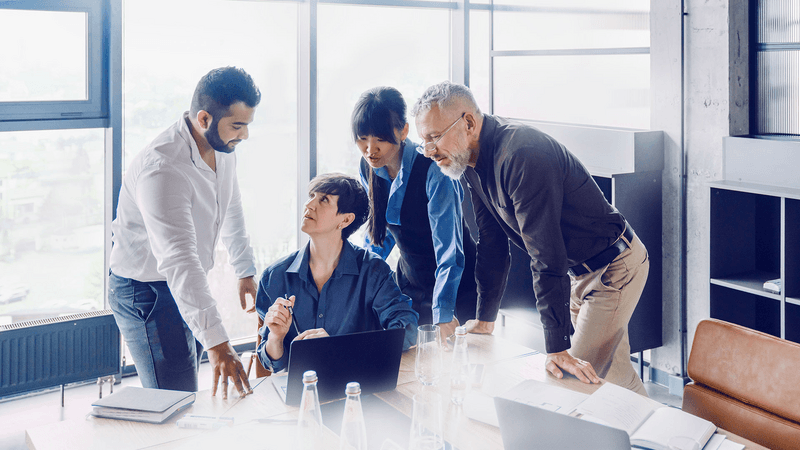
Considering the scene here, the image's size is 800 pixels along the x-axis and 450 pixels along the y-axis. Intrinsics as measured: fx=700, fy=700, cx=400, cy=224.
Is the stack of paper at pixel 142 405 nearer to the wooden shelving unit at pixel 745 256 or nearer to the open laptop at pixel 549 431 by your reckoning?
the open laptop at pixel 549 431

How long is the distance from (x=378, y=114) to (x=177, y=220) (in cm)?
77

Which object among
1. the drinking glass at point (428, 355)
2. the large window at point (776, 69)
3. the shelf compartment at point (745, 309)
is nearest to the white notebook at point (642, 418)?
the drinking glass at point (428, 355)

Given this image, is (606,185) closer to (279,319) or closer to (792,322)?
(792,322)

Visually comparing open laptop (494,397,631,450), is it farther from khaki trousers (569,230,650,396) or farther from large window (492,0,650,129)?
large window (492,0,650,129)

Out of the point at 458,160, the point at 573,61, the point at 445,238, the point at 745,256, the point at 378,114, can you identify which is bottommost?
the point at 745,256

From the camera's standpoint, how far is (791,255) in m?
3.17

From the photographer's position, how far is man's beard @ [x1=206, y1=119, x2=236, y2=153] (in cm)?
235

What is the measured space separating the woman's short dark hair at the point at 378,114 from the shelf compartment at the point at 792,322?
2.14 metres

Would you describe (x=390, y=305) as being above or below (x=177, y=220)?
below

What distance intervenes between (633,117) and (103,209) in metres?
3.16

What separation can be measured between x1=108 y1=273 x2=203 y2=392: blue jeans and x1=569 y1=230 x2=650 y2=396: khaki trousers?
1.40 meters

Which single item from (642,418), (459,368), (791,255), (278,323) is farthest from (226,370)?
(791,255)

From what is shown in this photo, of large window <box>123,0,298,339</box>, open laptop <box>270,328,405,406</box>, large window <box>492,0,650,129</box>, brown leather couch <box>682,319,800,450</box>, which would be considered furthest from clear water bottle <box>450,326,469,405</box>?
large window <box>123,0,298,339</box>

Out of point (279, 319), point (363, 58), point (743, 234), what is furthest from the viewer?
point (363, 58)
